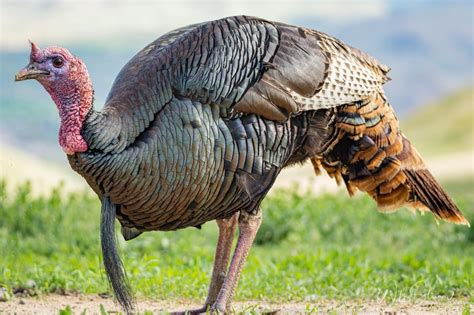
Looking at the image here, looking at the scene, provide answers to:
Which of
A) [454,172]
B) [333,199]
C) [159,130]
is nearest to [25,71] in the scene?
[159,130]

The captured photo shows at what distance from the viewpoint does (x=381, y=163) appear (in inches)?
261

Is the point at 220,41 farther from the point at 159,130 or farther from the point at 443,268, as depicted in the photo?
the point at 443,268

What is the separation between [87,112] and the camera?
215 inches

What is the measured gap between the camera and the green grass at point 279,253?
275 inches

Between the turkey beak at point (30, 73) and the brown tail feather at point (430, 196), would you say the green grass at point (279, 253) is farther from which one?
the turkey beak at point (30, 73)

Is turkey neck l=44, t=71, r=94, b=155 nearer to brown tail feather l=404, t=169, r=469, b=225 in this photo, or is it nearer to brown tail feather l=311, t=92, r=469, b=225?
brown tail feather l=311, t=92, r=469, b=225

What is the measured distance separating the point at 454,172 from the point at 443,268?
47.5 ft

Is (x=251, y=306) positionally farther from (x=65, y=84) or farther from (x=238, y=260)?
(x=65, y=84)

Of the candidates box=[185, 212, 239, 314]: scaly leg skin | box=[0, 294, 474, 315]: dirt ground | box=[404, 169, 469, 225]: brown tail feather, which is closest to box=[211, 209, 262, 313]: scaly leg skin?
box=[0, 294, 474, 315]: dirt ground

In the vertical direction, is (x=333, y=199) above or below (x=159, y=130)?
below

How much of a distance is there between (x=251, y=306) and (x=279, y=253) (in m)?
3.17

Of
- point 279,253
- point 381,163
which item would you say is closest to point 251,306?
point 381,163

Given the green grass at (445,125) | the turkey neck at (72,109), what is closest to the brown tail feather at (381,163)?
the turkey neck at (72,109)

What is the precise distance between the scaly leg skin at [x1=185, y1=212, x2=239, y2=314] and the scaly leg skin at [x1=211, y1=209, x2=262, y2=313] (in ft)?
1.03
